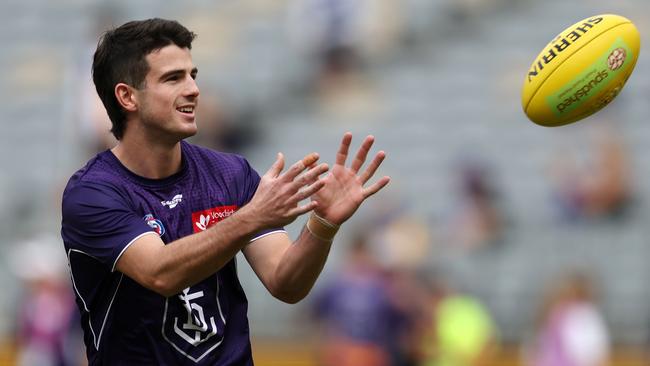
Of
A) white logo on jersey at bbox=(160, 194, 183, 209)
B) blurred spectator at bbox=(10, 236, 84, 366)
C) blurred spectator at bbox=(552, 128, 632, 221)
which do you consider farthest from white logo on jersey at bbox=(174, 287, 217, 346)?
blurred spectator at bbox=(552, 128, 632, 221)

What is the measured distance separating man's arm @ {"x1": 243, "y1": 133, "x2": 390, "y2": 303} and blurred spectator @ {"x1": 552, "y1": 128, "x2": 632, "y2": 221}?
714 cm

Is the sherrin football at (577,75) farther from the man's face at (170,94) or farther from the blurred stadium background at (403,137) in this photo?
the blurred stadium background at (403,137)

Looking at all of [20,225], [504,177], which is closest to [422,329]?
[504,177]

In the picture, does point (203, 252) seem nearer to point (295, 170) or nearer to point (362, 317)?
point (295, 170)

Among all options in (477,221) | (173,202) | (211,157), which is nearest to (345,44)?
(477,221)

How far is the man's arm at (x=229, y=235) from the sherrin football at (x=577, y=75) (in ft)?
4.97

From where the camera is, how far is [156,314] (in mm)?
4836

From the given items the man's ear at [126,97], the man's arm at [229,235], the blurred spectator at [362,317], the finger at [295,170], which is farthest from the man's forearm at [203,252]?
the blurred spectator at [362,317]

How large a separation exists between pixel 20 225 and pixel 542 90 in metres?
8.74

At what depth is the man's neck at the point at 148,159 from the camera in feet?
16.3

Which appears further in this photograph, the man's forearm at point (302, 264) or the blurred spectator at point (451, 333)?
the blurred spectator at point (451, 333)

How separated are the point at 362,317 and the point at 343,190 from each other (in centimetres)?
562

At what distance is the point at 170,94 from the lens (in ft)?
16.1

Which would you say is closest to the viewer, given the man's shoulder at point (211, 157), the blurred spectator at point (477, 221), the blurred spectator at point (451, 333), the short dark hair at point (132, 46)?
the short dark hair at point (132, 46)
